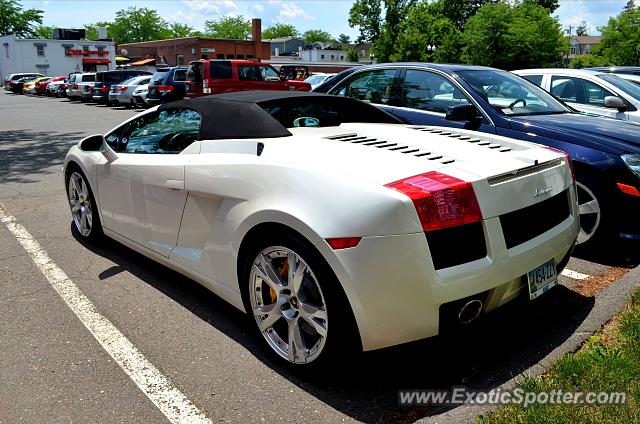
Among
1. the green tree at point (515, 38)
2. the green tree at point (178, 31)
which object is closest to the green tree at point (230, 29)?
the green tree at point (178, 31)

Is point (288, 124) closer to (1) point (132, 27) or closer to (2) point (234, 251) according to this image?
(2) point (234, 251)

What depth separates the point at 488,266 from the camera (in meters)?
2.58

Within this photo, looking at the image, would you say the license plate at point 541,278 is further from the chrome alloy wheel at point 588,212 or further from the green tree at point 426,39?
the green tree at point 426,39

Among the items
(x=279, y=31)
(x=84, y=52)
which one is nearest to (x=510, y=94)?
(x=84, y=52)

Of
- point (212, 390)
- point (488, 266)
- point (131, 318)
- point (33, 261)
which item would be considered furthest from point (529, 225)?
point (33, 261)

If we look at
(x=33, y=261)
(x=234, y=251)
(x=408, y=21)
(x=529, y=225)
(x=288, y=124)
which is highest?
(x=408, y=21)

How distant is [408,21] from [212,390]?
77542 mm

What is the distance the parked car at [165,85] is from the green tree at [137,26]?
95.9 meters

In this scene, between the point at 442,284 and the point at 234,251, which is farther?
the point at 234,251

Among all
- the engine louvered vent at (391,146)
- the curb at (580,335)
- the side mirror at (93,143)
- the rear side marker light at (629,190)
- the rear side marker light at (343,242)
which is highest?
the engine louvered vent at (391,146)

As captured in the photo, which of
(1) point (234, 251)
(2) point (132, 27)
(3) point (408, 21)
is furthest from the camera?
(2) point (132, 27)

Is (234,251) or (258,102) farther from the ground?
(258,102)

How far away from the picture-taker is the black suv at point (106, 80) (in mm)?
27094

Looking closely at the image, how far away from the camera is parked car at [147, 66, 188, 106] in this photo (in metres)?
20.9
